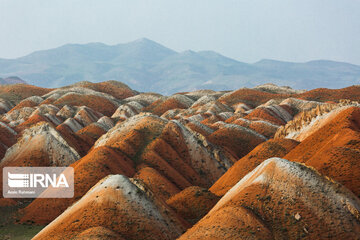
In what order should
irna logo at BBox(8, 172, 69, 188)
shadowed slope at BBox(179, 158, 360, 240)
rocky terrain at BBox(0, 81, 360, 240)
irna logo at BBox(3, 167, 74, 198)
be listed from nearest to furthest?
shadowed slope at BBox(179, 158, 360, 240) → rocky terrain at BBox(0, 81, 360, 240) → irna logo at BBox(3, 167, 74, 198) → irna logo at BBox(8, 172, 69, 188)

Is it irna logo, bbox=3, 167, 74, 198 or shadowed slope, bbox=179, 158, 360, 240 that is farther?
irna logo, bbox=3, 167, 74, 198

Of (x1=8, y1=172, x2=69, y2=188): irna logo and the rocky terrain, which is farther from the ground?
the rocky terrain

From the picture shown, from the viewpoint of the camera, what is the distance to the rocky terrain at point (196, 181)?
30.2 metres

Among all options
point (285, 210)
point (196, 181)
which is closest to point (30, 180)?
point (196, 181)

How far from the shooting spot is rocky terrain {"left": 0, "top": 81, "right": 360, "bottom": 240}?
30.2m

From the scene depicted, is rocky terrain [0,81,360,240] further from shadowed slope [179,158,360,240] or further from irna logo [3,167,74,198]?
irna logo [3,167,74,198]

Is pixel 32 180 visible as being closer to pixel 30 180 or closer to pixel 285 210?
pixel 30 180

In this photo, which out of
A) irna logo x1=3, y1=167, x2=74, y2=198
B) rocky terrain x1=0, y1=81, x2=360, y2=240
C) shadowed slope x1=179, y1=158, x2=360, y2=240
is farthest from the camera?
irna logo x1=3, y1=167, x2=74, y2=198

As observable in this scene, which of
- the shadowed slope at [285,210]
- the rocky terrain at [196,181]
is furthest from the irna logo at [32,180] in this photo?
the shadowed slope at [285,210]

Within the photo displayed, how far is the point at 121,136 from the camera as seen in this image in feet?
232

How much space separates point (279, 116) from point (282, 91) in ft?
247

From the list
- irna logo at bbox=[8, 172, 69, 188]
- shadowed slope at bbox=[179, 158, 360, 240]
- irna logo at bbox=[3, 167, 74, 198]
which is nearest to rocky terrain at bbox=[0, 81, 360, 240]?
shadowed slope at bbox=[179, 158, 360, 240]

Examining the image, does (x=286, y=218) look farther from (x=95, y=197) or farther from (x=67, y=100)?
(x=67, y=100)

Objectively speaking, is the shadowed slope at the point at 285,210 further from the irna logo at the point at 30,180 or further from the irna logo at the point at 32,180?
the irna logo at the point at 30,180
